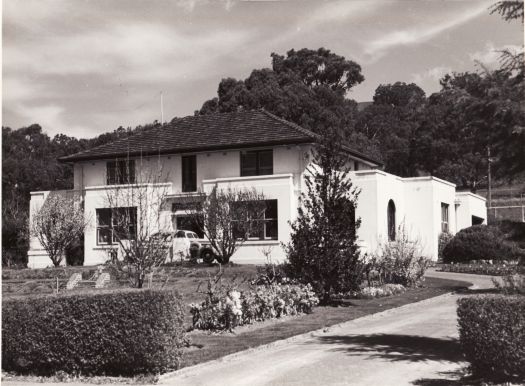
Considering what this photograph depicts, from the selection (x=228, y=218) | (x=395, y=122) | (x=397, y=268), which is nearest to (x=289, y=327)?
(x=397, y=268)

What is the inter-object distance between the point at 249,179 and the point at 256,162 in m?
2.20

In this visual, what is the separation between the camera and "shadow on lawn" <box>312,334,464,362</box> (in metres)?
11.6

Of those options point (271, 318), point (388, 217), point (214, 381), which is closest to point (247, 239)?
point (388, 217)

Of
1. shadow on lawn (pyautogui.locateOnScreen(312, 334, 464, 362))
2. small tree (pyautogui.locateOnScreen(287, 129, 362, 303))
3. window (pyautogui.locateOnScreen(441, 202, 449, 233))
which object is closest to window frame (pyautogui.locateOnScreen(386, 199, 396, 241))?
window (pyautogui.locateOnScreen(441, 202, 449, 233))

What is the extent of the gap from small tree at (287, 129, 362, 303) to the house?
12.9 meters

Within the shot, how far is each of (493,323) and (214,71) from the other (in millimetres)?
7221

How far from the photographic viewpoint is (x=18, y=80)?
12867mm

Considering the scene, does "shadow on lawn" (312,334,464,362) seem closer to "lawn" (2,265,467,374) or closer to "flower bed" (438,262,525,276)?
"lawn" (2,265,467,374)

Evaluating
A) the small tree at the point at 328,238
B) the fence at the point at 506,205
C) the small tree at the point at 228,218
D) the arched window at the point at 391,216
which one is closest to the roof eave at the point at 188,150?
the small tree at the point at 228,218

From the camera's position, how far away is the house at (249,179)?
3362 cm

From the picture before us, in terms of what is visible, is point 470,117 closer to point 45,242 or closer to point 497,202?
point 45,242

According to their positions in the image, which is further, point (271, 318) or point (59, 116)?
point (271, 318)

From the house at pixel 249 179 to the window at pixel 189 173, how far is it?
0.18 ft

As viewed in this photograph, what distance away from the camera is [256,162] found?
35.8 meters
